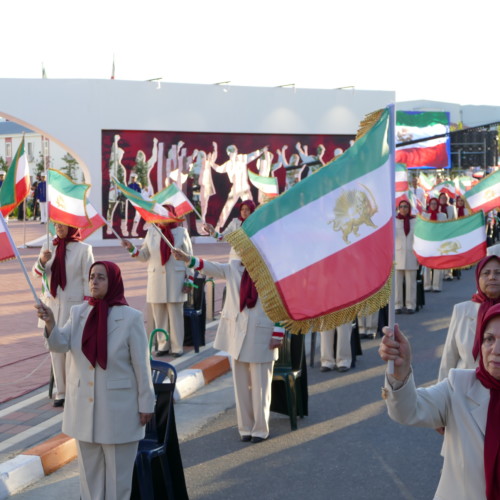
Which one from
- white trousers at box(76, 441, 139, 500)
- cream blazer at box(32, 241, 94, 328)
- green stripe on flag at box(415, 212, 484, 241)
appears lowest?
white trousers at box(76, 441, 139, 500)

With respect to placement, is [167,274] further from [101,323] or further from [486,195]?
[101,323]

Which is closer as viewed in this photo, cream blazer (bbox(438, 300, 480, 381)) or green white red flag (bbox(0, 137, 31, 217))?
cream blazer (bbox(438, 300, 480, 381))

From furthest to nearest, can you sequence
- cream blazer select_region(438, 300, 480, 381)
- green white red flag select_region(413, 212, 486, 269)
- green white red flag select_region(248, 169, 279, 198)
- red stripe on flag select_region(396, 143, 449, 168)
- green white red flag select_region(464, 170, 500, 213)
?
1. red stripe on flag select_region(396, 143, 449, 168)
2. green white red flag select_region(248, 169, 279, 198)
3. green white red flag select_region(464, 170, 500, 213)
4. green white red flag select_region(413, 212, 486, 269)
5. cream blazer select_region(438, 300, 480, 381)

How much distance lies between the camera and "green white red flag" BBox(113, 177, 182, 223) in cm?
1041

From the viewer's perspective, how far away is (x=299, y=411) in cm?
873

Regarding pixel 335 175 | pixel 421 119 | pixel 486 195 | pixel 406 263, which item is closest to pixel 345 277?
pixel 335 175

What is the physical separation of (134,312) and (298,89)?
26381 mm

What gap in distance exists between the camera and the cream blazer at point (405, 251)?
15930mm

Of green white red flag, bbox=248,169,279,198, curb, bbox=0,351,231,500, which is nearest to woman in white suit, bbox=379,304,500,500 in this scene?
curb, bbox=0,351,231,500

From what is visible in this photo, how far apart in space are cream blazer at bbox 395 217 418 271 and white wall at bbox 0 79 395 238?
1406 cm

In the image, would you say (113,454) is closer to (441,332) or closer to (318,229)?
(318,229)

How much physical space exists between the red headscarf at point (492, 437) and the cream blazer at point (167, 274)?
852cm

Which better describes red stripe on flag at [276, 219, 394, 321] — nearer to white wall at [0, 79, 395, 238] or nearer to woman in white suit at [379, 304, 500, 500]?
woman in white suit at [379, 304, 500, 500]

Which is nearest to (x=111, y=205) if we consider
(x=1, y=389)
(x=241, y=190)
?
(x=241, y=190)
